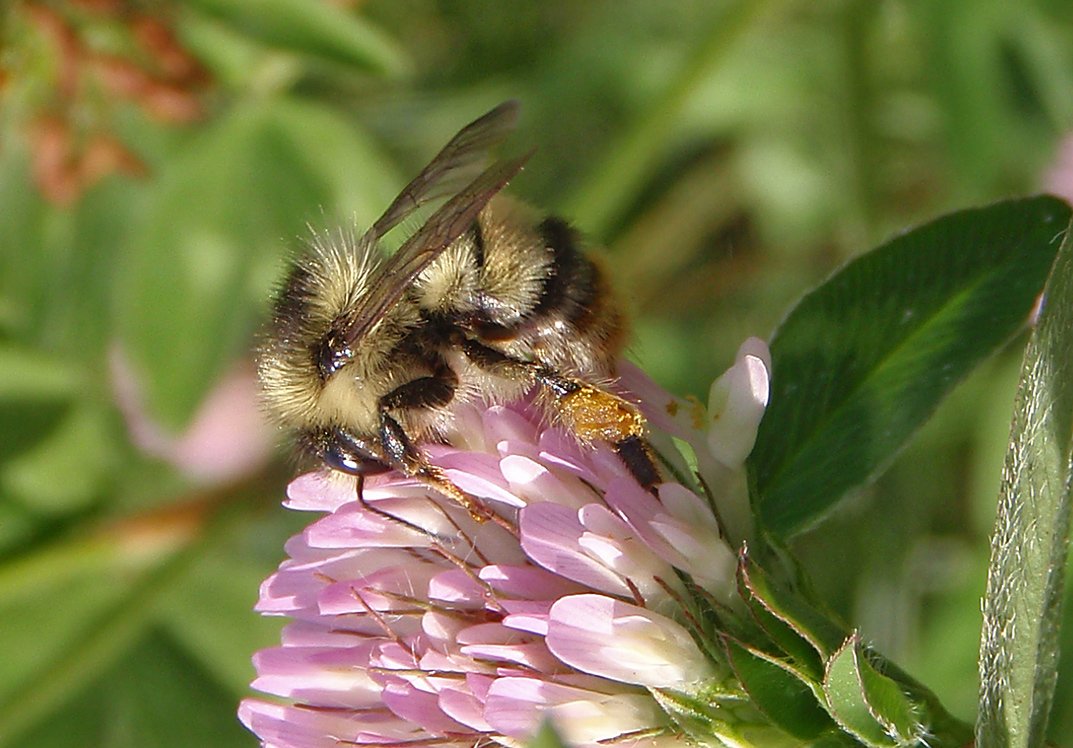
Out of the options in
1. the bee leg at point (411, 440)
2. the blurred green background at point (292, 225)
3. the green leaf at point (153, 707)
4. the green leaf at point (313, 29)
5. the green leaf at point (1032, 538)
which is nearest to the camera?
the green leaf at point (1032, 538)

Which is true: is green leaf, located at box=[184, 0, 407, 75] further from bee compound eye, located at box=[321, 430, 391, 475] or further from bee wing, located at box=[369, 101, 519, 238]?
bee compound eye, located at box=[321, 430, 391, 475]

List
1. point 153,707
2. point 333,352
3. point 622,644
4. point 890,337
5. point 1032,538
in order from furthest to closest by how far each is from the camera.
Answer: point 153,707
point 890,337
point 333,352
point 622,644
point 1032,538

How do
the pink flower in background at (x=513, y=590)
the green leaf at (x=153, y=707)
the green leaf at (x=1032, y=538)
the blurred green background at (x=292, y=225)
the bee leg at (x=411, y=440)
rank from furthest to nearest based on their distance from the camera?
the green leaf at (x=153, y=707)
the blurred green background at (x=292, y=225)
the bee leg at (x=411, y=440)
the pink flower in background at (x=513, y=590)
the green leaf at (x=1032, y=538)

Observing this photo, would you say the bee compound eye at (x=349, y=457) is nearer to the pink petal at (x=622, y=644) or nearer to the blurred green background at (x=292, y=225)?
the pink petal at (x=622, y=644)

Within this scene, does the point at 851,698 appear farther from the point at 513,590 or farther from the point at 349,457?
the point at 349,457

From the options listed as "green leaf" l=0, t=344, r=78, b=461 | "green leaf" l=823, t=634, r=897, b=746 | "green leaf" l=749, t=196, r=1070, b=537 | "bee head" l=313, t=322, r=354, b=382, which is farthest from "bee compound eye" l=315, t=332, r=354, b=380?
"green leaf" l=0, t=344, r=78, b=461

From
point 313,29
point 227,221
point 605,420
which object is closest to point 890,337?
point 605,420

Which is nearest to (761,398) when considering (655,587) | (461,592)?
(655,587)

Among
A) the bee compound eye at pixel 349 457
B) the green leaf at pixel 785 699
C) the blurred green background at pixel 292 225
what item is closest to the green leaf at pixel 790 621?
the green leaf at pixel 785 699
